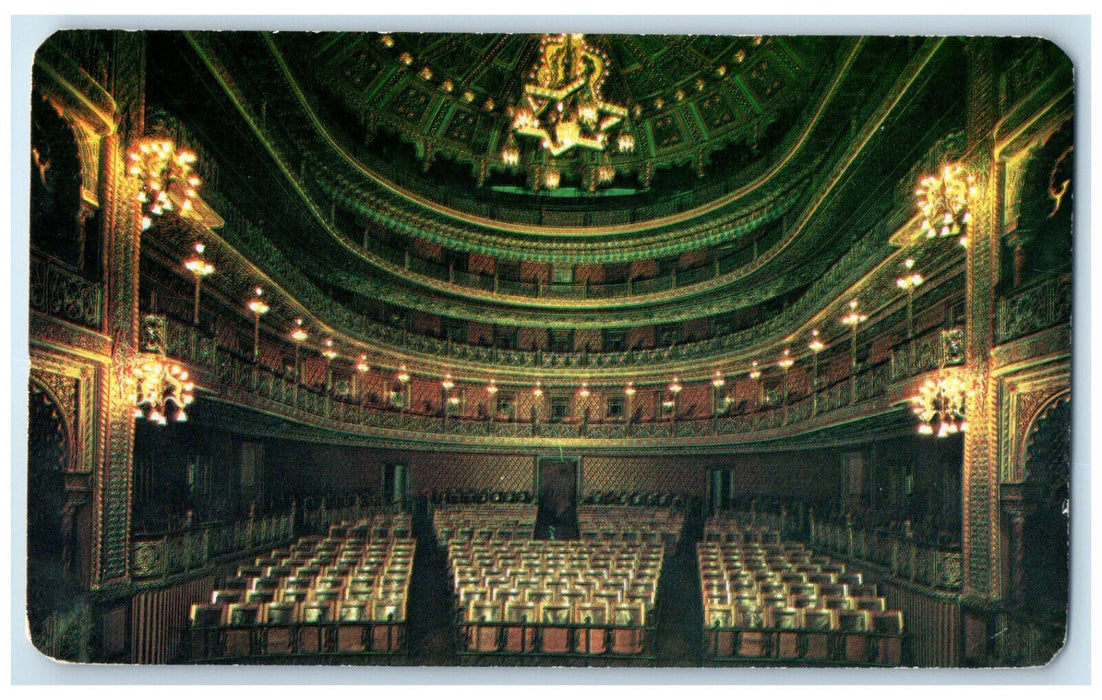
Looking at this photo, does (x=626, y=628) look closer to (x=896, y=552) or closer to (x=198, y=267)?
(x=896, y=552)

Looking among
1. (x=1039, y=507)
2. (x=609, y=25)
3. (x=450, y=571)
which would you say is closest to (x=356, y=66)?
(x=609, y=25)

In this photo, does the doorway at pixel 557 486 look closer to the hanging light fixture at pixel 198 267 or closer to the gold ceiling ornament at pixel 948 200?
the hanging light fixture at pixel 198 267

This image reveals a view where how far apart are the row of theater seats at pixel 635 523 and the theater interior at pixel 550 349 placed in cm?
3

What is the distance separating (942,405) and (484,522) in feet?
12.9

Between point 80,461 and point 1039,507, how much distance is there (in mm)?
7570

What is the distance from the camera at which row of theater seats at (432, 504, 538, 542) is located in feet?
23.0

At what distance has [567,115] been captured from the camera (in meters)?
6.52

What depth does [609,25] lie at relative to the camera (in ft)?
20.4

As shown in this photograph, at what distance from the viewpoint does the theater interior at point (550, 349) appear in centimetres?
633

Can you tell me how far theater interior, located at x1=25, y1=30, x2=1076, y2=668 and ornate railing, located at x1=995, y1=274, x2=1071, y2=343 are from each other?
3 cm

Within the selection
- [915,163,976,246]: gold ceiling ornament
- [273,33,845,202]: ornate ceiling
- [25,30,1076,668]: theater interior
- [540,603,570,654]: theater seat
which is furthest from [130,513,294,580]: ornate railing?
[915,163,976,246]: gold ceiling ornament

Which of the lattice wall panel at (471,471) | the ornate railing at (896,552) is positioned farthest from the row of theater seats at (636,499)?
the ornate railing at (896,552)

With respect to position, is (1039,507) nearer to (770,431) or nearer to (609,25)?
(770,431)

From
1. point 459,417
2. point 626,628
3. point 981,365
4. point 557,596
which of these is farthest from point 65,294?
point 981,365
